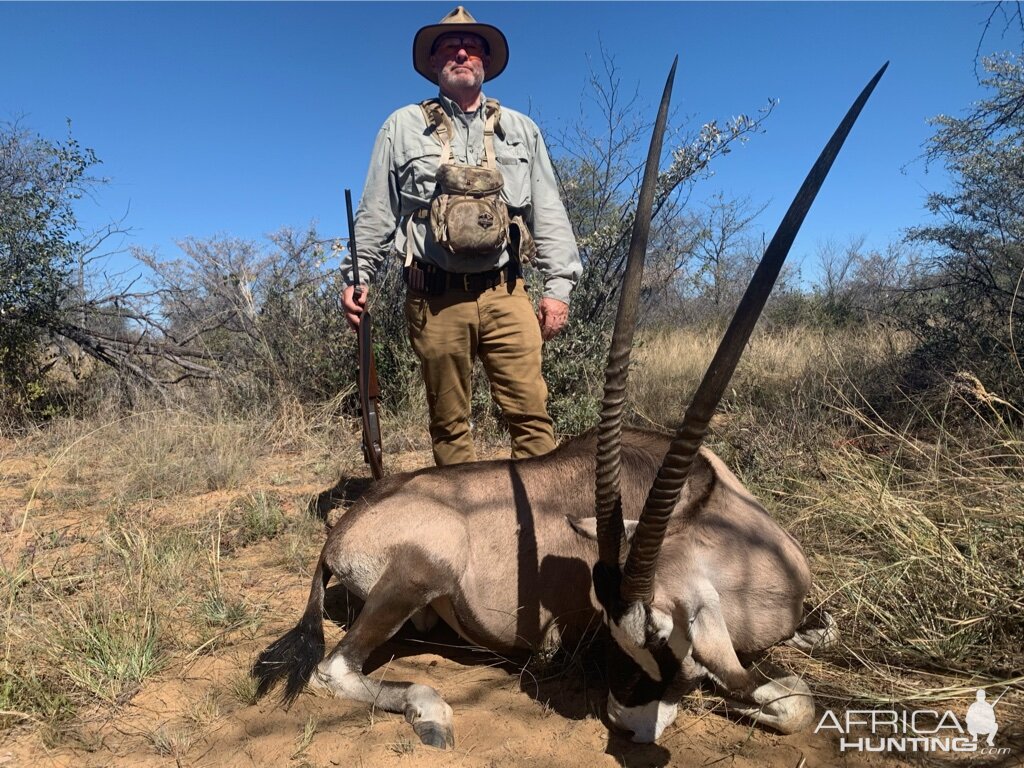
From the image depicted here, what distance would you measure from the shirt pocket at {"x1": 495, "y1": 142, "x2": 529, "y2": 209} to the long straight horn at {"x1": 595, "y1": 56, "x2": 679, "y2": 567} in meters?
1.95

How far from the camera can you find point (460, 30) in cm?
378

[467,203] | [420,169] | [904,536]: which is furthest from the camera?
[420,169]

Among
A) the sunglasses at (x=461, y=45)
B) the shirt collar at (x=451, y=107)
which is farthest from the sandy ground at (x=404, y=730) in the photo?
the sunglasses at (x=461, y=45)

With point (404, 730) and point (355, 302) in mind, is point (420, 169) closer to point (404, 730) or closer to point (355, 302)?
point (355, 302)

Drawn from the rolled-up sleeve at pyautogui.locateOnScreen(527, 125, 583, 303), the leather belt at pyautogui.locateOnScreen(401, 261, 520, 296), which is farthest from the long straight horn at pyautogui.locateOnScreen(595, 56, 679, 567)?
the rolled-up sleeve at pyautogui.locateOnScreen(527, 125, 583, 303)

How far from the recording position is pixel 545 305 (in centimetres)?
388

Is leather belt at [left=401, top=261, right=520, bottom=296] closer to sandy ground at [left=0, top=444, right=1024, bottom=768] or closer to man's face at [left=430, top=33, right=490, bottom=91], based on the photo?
man's face at [left=430, top=33, right=490, bottom=91]

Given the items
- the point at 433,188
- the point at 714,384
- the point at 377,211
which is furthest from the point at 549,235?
the point at 714,384

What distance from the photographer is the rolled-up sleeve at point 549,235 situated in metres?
3.91

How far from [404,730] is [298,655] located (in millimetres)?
682

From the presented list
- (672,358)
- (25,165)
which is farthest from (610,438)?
(25,165)

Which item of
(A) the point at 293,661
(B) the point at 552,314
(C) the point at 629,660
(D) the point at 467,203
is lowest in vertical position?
(A) the point at 293,661

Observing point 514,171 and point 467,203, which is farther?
point 514,171

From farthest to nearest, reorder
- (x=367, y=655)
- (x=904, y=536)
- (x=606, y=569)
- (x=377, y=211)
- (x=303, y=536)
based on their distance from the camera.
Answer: (x=303, y=536) < (x=377, y=211) < (x=904, y=536) < (x=367, y=655) < (x=606, y=569)
